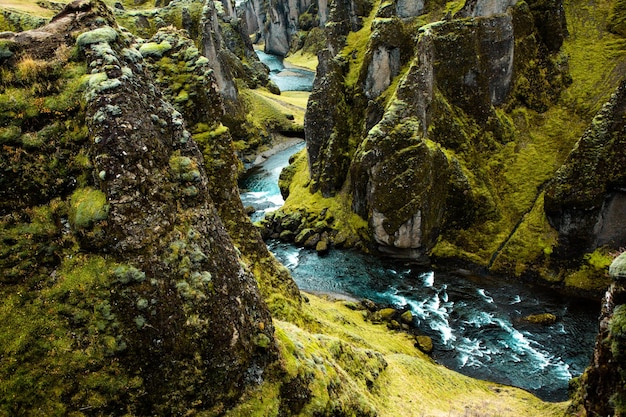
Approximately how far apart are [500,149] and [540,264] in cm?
1815

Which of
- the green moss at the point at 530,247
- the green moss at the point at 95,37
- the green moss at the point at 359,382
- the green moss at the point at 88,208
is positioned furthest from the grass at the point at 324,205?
the green moss at the point at 88,208

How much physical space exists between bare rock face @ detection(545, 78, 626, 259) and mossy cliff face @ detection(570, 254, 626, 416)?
108 feet

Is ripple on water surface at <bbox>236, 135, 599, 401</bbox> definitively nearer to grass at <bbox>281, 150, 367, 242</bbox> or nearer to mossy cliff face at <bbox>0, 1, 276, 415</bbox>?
grass at <bbox>281, 150, 367, 242</bbox>

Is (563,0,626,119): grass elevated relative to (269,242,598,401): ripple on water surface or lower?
elevated

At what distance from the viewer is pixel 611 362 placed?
16875 millimetres

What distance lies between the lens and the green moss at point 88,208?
1255cm

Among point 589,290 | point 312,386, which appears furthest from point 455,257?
point 312,386

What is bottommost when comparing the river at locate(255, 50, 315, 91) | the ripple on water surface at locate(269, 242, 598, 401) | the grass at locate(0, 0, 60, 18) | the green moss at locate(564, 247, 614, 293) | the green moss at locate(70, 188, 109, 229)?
the ripple on water surface at locate(269, 242, 598, 401)

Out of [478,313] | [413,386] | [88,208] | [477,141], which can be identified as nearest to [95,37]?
[88,208]

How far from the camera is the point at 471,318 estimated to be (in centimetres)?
4375

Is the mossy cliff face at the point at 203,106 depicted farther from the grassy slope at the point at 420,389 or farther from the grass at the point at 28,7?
the grass at the point at 28,7

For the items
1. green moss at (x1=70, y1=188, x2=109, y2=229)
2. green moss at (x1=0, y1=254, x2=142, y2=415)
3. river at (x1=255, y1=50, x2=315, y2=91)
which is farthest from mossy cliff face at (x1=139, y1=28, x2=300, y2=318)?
river at (x1=255, y1=50, x2=315, y2=91)

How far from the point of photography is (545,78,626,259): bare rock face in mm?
44438

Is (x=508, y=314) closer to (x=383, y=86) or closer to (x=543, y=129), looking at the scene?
(x=543, y=129)
